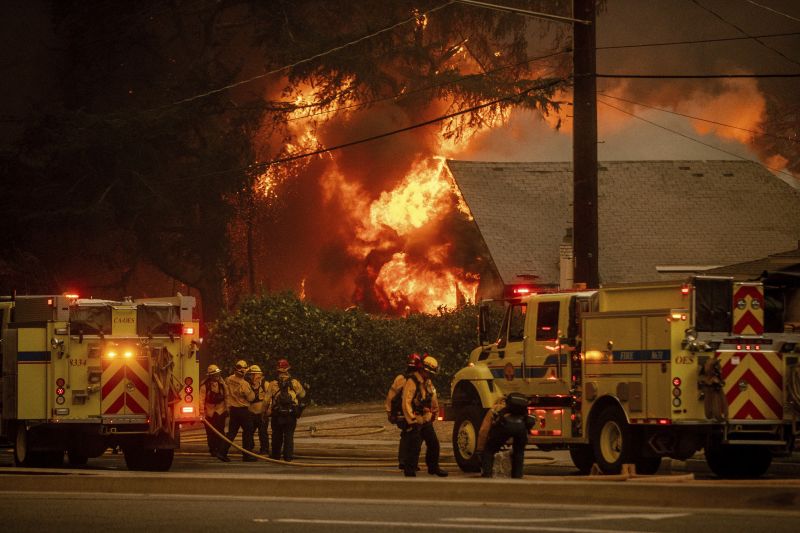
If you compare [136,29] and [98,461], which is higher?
[136,29]

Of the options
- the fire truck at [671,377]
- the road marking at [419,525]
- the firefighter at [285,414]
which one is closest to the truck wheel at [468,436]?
the fire truck at [671,377]

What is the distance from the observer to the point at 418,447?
61.2 feet

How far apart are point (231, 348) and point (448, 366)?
5.49 meters

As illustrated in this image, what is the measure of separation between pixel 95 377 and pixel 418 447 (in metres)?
5.09

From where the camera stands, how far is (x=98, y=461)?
2473 cm

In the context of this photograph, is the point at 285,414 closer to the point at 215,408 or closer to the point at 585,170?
the point at 215,408

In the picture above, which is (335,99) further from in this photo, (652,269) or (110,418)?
(110,418)

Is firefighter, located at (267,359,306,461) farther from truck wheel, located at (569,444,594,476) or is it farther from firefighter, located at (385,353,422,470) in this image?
truck wheel, located at (569,444,594,476)

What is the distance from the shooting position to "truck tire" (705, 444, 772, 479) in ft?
61.9

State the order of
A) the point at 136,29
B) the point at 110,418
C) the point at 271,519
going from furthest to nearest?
the point at 136,29 → the point at 110,418 → the point at 271,519

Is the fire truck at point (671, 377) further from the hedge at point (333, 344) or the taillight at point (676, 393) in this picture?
the hedge at point (333, 344)

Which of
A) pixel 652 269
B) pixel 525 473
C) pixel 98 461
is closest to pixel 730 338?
pixel 525 473

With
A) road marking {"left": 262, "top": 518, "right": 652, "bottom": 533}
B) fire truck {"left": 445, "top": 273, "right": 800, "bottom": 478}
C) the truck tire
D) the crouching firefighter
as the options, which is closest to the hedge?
fire truck {"left": 445, "top": 273, "right": 800, "bottom": 478}

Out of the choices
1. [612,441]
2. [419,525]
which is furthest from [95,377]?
[419,525]
